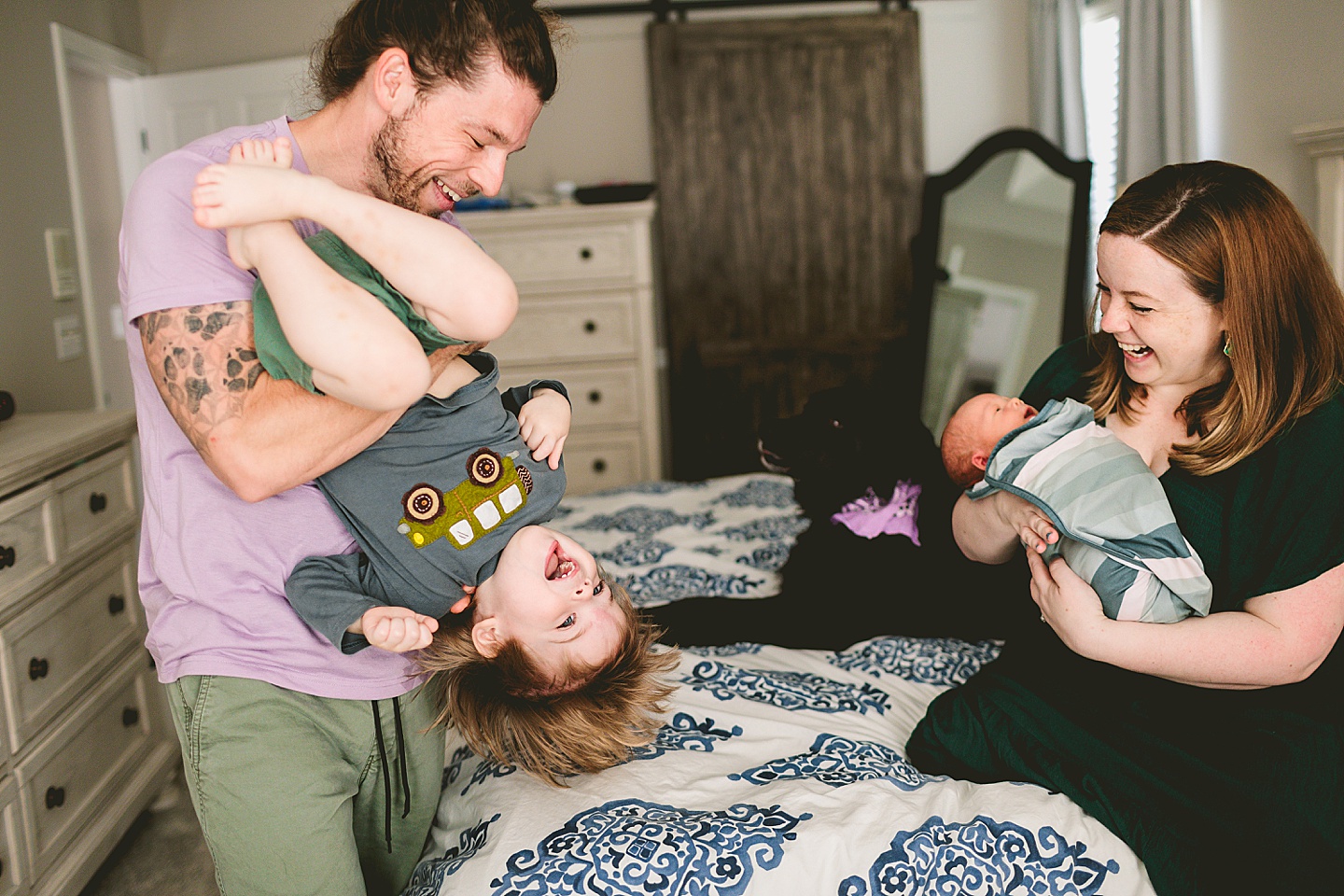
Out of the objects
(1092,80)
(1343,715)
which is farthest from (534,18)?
(1092,80)

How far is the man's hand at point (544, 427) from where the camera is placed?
1.30 meters

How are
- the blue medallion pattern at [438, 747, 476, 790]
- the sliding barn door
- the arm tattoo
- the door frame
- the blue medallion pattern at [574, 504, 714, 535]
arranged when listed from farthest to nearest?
the sliding barn door < the door frame < the blue medallion pattern at [574, 504, 714, 535] < the blue medallion pattern at [438, 747, 476, 790] < the arm tattoo

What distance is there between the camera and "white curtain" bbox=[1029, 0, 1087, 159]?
4254 mm

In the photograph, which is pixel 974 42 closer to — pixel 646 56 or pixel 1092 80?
pixel 1092 80

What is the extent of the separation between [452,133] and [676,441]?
360 cm

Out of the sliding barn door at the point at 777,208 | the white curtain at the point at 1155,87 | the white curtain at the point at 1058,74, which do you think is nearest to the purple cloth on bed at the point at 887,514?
the white curtain at the point at 1155,87

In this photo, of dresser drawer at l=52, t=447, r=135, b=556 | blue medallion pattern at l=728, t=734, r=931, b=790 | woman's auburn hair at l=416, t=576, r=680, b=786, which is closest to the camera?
woman's auburn hair at l=416, t=576, r=680, b=786

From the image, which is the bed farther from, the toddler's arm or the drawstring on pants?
the toddler's arm

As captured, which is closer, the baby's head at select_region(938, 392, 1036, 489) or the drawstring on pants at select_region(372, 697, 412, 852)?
the drawstring on pants at select_region(372, 697, 412, 852)

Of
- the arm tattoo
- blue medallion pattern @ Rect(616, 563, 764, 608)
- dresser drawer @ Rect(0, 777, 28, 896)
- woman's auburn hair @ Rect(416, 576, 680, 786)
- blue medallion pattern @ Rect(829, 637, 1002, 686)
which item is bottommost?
dresser drawer @ Rect(0, 777, 28, 896)

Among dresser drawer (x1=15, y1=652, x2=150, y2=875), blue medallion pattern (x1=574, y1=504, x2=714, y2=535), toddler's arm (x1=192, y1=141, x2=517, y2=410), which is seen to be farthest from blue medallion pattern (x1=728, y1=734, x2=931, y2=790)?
dresser drawer (x1=15, y1=652, x2=150, y2=875)

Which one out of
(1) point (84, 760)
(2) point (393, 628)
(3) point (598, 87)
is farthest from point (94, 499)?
(3) point (598, 87)

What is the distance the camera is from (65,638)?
83.7 inches

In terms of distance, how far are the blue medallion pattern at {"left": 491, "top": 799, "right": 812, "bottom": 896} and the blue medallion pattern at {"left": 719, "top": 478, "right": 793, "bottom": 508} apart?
1595mm
